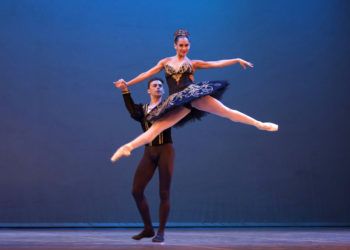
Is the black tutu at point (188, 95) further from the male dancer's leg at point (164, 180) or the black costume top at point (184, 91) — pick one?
the male dancer's leg at point (164, 180)

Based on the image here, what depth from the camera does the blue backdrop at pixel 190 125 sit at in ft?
21.0

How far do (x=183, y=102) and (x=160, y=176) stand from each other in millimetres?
683

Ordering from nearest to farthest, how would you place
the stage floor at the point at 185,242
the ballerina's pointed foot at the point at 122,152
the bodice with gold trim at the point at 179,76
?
the stage floor at the point at 185,242 → the ballerina's pointed foot at the point at 122,152 → the bodice with gold trim at the point at 179,76

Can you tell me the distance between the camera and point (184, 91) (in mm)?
3908

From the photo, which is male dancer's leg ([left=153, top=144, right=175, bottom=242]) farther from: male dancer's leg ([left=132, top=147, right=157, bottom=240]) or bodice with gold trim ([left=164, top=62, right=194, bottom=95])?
bodice with gold trim ([left=164, top=62, right=194, bottom=95])

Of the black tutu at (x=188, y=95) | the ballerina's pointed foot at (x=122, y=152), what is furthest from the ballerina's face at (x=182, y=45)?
the ballerina's pointed foot at (x=122, y=152)

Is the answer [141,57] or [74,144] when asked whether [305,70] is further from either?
[74,144]

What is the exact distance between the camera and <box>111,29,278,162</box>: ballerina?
386cm

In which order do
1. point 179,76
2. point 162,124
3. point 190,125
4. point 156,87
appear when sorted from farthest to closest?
1. point 190,125
2. point 156,87
3. point 179,76
4. point 162,124

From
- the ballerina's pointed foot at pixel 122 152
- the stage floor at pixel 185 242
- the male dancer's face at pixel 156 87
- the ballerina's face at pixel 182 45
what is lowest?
the stage floor at pixel 185 242


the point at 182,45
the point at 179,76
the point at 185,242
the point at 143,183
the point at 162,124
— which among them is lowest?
the point at 185,242

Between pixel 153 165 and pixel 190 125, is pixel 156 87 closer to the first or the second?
pixel 153 165

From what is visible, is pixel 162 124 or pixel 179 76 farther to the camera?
pixel 179 76

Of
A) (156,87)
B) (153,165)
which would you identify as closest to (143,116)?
(156,87)
